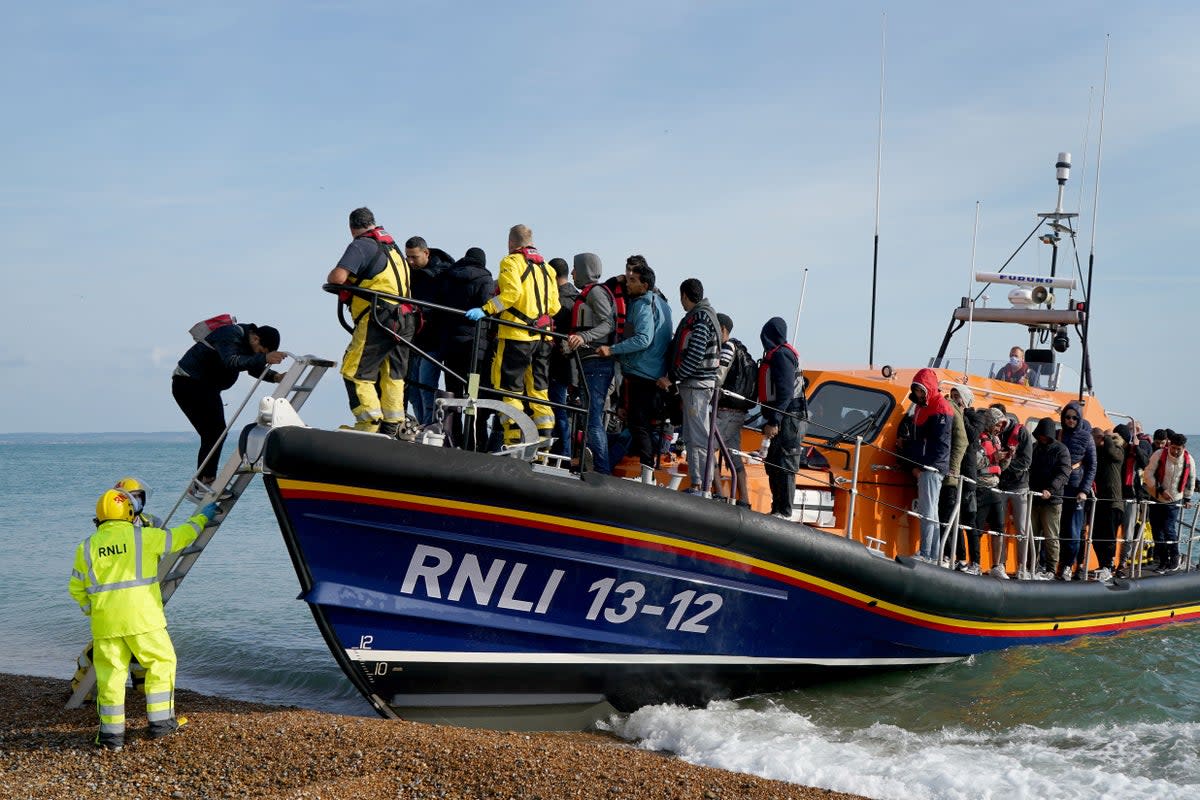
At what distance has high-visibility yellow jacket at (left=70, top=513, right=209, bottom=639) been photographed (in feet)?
16.1

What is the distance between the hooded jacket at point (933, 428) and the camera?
7043 millimetres

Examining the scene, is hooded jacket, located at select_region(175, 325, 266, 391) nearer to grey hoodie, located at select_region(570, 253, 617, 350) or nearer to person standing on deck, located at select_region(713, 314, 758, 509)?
grey hoodie, located at select_region(570, 253, 617, 350)

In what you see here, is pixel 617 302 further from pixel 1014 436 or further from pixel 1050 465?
pixel 1050 465

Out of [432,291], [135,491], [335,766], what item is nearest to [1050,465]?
[432,291]

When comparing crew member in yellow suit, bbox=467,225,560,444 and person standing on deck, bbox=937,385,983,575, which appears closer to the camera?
crew member in yellow suit, bbox=467,225,560,444

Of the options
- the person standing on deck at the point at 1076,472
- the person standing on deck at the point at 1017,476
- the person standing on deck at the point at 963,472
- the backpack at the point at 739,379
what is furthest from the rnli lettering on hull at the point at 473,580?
the person standing on deck at the point at 1076,472

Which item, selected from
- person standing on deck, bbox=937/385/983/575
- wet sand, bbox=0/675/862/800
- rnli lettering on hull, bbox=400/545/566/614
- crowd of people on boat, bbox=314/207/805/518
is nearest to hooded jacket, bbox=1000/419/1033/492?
person standing on deck, bbox=937/385/983/575

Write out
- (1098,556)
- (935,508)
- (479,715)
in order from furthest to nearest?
(1098,556)
(935,508)
(479,715)

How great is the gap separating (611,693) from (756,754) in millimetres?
844

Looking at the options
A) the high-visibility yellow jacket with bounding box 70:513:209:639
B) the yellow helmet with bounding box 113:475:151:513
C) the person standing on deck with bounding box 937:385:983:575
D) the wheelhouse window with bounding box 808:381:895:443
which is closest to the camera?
the high-visibility yellow jacket with bounding box 70:513:209:639

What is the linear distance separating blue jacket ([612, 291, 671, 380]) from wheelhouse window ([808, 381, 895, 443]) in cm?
179

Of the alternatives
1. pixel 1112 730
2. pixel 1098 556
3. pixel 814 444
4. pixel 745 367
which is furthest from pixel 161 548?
pixel 1098 556

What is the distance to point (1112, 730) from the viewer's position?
260 inches

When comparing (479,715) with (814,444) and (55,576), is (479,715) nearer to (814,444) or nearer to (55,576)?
A: (814,444)
